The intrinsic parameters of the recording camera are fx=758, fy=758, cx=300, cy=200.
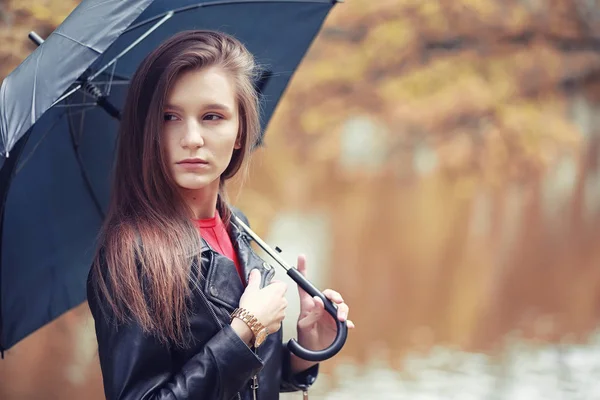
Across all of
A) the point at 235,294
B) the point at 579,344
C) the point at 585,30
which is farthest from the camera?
the point at 585,30

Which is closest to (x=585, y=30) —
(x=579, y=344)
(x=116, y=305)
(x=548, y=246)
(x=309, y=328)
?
(x=548, y=246)

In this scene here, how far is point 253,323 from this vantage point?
110cm

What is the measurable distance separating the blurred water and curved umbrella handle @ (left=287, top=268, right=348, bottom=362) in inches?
112

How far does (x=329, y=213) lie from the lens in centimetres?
678

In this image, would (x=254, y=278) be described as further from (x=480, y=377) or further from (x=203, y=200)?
(x=480, y=377)

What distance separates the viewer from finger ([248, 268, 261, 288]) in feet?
3.80

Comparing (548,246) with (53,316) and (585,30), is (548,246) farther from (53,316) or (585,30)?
(53,316)

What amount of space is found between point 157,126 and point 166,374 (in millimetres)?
364

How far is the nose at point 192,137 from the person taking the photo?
1134 millimetres

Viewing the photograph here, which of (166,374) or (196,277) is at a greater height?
(196,277)

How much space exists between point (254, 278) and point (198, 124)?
0.83 feet

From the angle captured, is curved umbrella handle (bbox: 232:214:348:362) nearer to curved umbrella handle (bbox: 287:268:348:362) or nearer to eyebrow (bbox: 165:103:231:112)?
curved umbrella handle (bbox: 287:268:348:362)

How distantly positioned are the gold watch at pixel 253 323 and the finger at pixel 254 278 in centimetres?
6

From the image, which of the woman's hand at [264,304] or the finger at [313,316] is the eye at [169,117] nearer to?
the woman's hand at [264,304]
